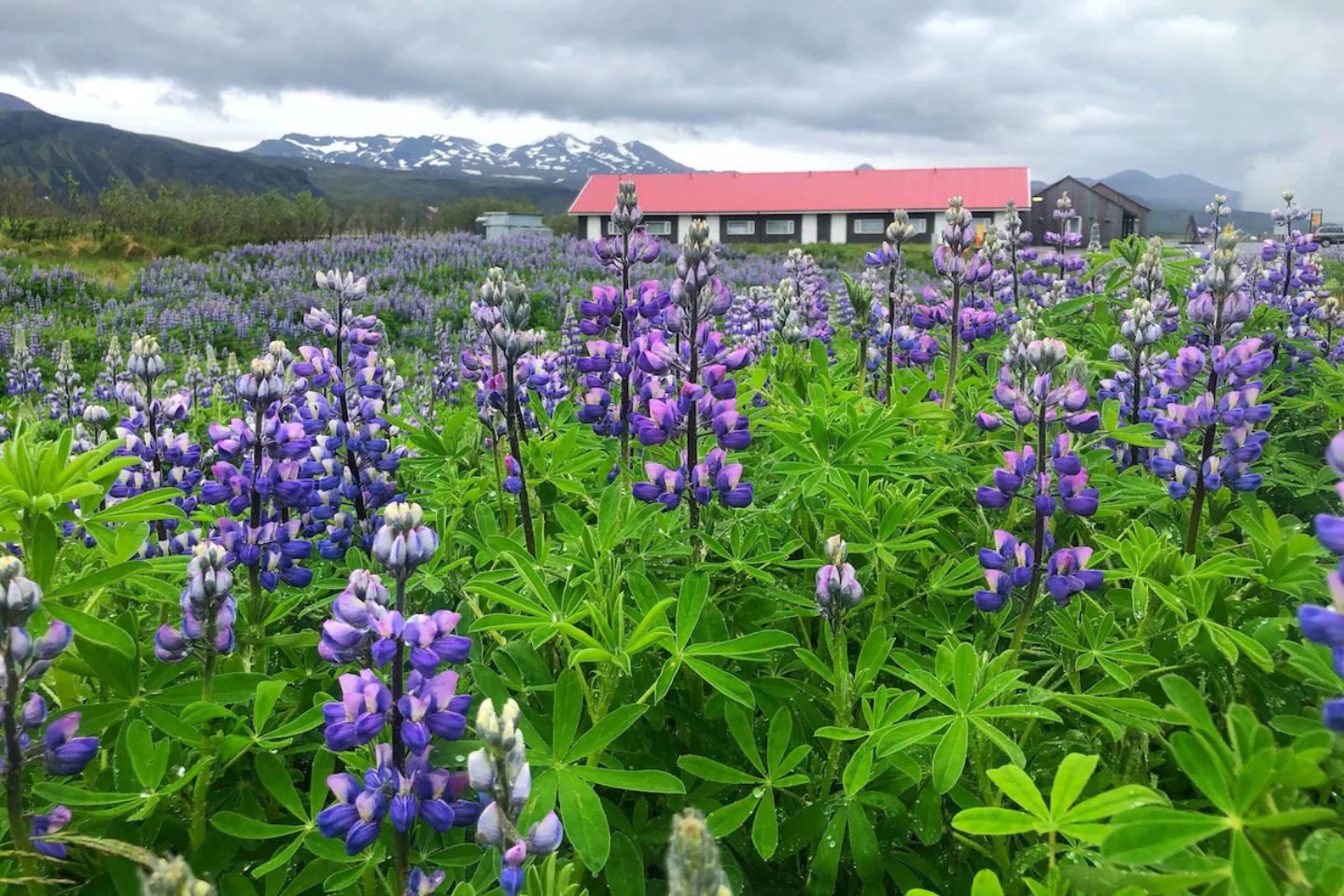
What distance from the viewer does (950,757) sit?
1.61 metres

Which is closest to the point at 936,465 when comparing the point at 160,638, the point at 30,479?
the point at 160,638

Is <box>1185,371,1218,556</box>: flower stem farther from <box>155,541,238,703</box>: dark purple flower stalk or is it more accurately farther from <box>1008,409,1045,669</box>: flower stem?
<box>155,541,238,703</box>: dark purple flower stalk

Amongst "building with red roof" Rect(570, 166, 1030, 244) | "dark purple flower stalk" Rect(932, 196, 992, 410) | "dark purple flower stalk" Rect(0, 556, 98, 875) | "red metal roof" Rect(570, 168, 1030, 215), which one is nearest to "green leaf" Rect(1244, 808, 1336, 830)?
"dark purple flower stalk" Rect(0, 556, 98, 875)

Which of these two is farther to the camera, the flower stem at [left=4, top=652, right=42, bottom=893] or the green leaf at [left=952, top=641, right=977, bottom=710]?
the green leaf at [left=952, top=641, right=977, bottom=710]

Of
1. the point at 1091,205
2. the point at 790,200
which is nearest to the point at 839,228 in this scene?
the point at 790,200

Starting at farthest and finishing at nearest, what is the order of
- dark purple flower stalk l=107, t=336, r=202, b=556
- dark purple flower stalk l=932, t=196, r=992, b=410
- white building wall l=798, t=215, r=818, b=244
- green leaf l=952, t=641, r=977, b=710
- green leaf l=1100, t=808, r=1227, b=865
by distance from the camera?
white building wall l=798, t=215, r=818, b=244 → dark purple flower stalk l=932, t=196, r=992, b=410 → dark purple flower stalk l=107, t=336, r=202, b=556 → green leaf l=952, t=641, r=977, b=710 → green leaf l=1100, t=808, r=1227, b=865

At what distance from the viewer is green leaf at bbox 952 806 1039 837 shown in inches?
53.4

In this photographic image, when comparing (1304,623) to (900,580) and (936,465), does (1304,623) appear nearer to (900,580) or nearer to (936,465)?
(900,580)

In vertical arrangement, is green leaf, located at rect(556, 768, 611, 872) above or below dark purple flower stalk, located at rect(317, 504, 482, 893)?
below

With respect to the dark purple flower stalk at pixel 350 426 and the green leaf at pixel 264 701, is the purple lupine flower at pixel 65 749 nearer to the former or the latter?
the green leaf at pixel 264 701

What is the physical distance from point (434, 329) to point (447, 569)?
33.1 ft

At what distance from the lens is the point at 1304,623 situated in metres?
1.06

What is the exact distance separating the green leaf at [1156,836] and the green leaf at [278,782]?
1365mm

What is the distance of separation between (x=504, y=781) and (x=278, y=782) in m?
0.76
